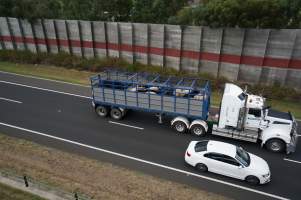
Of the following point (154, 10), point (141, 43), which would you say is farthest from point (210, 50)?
point (154, 10)

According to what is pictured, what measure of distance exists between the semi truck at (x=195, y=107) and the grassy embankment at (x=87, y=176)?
5238mm

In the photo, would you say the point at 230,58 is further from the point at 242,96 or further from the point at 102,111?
the point at 102,111

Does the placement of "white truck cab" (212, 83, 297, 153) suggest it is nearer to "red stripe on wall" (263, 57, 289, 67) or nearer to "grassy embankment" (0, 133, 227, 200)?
"grassy embankment" (0, 133, 227, 200)

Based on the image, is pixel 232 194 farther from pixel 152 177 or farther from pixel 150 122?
pixel 150 122

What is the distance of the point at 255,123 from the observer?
56.2ft

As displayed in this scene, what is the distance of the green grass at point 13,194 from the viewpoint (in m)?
12.5

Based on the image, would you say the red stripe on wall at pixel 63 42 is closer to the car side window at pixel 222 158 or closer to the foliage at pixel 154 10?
the foliage at pixel 154 10

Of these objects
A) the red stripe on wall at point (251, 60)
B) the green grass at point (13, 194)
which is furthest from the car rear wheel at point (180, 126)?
the red stripe on wall at point (251, 60)

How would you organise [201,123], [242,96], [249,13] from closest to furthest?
[242,96]
[201,123]
[249,13]

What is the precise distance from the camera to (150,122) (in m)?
20.5

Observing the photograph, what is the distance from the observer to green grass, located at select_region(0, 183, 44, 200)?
12.5 metres

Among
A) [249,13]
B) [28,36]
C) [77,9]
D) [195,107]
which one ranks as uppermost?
[249,13]

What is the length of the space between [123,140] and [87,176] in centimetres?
414

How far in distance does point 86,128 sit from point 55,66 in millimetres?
16258
